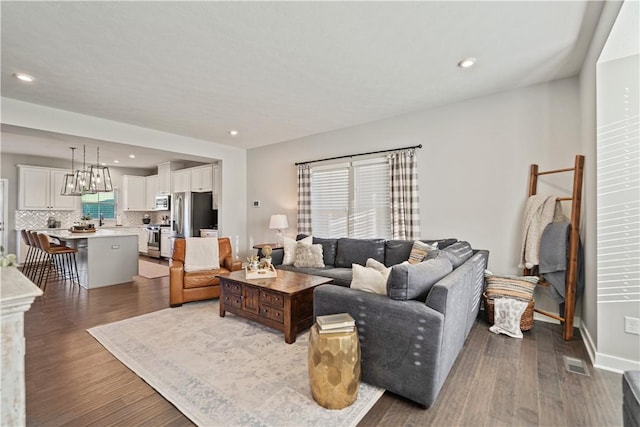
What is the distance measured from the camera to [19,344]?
3.80 ft

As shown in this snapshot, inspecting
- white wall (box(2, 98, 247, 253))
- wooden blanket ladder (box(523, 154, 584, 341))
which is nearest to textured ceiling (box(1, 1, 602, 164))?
white wall (box(2, 98, 247, 253))

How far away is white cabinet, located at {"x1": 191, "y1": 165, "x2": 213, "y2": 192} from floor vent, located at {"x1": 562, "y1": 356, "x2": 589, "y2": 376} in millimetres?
6479

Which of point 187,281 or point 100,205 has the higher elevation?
point 100,205

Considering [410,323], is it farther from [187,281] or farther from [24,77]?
[24,77]

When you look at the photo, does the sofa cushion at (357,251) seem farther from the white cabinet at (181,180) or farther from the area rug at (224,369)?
the white cabinet at (181,180)

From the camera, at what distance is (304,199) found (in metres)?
5.34

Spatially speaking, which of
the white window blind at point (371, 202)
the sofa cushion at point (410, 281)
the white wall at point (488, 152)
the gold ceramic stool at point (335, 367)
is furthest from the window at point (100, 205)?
the sofa cushion at point (410, 281)

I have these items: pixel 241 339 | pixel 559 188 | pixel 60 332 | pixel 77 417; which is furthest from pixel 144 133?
pixel 559 188

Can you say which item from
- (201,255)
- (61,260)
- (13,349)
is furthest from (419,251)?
(61,260)

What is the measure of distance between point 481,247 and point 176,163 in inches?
292

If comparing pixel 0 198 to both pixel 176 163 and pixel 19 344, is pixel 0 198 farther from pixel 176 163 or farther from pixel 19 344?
pixel 19 344

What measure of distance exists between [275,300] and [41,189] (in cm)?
779

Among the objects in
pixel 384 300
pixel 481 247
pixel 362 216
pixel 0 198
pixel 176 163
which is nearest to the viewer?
pixel 384 300

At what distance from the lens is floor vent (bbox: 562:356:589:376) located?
2.25 meters
